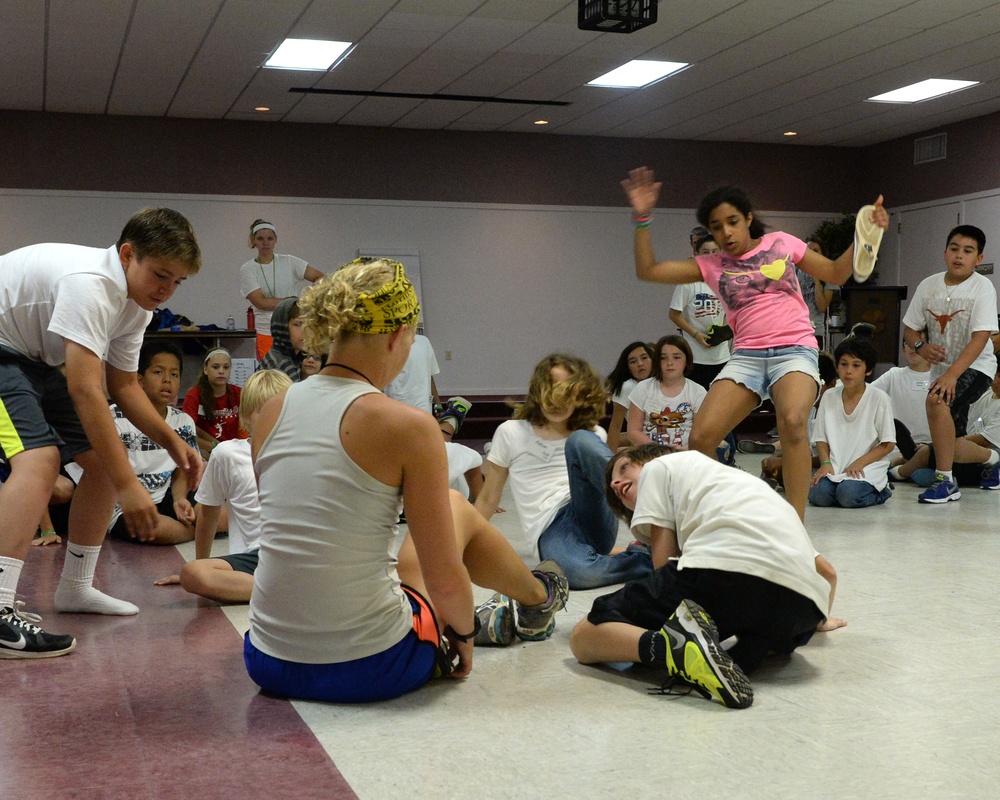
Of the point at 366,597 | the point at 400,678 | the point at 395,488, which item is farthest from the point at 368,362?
the point at 400,678

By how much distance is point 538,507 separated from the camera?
353 cm

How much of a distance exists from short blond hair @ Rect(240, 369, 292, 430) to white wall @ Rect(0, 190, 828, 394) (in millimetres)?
6980

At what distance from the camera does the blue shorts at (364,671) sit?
209 centimetres

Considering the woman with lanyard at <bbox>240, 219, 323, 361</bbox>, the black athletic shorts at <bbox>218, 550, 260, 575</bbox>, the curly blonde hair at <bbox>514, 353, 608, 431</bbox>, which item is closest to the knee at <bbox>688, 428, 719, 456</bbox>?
the curly blonde hair at <bbox>514, 353, 608, 431</bbox>

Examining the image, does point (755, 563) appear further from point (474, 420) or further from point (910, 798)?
point (474, 420)

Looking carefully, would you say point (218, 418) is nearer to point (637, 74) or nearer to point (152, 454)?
point (152, 454)

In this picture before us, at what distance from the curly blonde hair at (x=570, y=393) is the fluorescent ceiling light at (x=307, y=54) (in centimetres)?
475

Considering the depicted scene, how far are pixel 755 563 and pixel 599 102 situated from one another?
7855 millimetres

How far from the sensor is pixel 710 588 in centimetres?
225

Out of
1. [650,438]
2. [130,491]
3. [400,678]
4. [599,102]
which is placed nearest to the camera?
[400,678]

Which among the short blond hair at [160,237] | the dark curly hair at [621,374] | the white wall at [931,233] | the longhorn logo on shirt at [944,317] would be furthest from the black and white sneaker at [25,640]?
the white wall at [931,233]

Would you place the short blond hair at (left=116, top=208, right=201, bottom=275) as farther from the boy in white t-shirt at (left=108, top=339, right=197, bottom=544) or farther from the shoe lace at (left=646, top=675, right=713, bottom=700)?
the boy in white t-shirt at (left=108, top=339, right=197, bottom=544)

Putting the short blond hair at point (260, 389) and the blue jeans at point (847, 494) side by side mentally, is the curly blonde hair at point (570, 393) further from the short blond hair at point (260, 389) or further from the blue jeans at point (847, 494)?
the blue jeans at point (847, 494)

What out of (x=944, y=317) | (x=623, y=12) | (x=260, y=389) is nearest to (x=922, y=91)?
(x=944, y=317)
